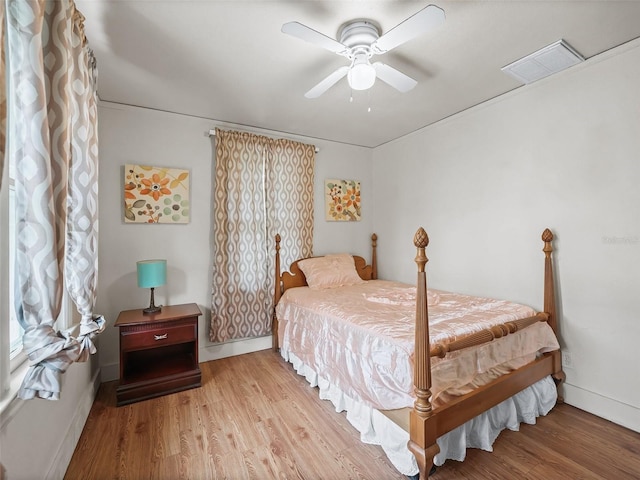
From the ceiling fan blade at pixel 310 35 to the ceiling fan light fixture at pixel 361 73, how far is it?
127 mm

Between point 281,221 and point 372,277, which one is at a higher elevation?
point 281,221

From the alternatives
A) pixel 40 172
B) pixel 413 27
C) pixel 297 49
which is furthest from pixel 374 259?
pixel 40 172

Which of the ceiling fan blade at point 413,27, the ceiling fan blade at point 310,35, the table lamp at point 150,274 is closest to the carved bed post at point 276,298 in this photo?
the table lamp at point 150,274

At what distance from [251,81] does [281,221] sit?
1.54m

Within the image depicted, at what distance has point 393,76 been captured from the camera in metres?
1.96

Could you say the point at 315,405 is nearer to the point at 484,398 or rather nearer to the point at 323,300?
the point at 323,300

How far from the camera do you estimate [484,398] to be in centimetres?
175

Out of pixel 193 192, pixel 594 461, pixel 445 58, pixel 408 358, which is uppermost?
pixel 445 58

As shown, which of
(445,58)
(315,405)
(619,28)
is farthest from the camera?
(315,405)

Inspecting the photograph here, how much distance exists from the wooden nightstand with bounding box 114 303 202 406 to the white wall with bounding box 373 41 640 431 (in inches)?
103

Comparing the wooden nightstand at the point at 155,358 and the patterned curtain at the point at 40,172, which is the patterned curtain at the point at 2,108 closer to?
the patterned curtain at the point at 40,172

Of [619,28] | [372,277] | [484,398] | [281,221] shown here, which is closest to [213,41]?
[281,221]

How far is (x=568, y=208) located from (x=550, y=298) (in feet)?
2.30

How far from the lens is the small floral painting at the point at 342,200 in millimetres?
3908
